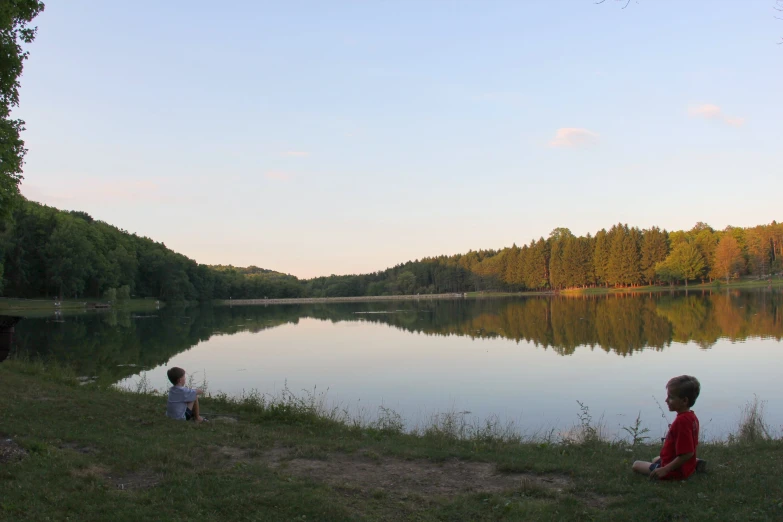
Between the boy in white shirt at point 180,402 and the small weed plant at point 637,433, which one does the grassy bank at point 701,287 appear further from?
the boy in white shirt at point 180,402

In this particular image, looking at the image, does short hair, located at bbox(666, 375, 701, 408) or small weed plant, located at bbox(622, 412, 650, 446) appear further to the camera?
small weed plant, located at bbox(622, 412, 650, 446)

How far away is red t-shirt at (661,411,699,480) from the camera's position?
5480 mm

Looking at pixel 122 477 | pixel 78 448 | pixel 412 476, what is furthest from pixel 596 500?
pixel 78 448

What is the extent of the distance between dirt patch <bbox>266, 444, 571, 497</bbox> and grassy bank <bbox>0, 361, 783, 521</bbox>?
0.02 meters

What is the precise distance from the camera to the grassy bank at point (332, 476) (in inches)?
198

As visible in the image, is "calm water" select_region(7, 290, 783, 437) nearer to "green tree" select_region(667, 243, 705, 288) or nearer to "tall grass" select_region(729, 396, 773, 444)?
"tall grass" select_region(729, 396, 773, 444)

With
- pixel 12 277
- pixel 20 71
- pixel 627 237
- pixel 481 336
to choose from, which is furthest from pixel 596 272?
pixel 20 71

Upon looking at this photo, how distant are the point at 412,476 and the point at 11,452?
464 centimetres

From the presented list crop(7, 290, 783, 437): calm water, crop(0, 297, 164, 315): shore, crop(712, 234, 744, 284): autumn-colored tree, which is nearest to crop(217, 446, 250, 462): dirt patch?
crop(7, 290, 783, 437): calm water

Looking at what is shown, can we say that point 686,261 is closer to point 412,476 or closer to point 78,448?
point 412,476

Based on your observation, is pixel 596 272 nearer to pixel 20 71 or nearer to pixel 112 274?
pixel 112 274

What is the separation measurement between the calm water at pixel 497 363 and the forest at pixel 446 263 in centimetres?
3071

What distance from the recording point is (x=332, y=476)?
21.0ft

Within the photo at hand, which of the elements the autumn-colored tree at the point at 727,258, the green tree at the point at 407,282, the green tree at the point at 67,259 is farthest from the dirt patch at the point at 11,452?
the green tree at the point at 407,282
